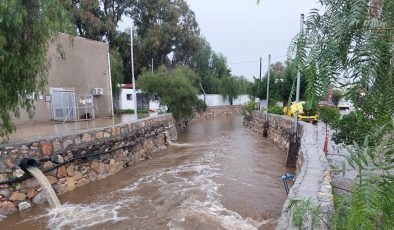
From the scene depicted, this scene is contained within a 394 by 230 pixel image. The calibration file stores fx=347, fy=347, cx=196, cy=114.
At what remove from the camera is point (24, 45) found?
7.62m

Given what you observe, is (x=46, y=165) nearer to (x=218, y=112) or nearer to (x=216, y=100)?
(x=218, y=112)

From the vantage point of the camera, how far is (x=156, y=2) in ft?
119

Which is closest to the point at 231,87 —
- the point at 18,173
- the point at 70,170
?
the point at 70,170

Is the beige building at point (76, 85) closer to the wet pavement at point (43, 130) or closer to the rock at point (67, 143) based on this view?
the wet pavement at point (43, 130)

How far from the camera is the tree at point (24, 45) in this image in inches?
278

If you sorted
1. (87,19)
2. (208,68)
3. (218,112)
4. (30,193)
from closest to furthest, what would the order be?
(30,193)
(87,19)
(218,112)
(208,68)

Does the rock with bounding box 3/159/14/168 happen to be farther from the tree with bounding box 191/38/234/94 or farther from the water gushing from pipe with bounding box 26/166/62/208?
the tree with bounding box 191/38/234/94

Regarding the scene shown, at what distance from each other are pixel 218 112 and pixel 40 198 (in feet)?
117

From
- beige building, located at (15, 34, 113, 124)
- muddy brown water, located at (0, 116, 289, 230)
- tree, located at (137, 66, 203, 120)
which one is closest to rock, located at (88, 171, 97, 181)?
muddy brown water, located at (0, 116, 289, 230)

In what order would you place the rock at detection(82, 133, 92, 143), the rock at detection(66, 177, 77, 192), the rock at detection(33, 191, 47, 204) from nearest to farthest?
the rock at detection(33, 191, 47, 204) < the rock at detection(66, 177, 77, 192) < the rock at detection(82, 133, 92, 143)

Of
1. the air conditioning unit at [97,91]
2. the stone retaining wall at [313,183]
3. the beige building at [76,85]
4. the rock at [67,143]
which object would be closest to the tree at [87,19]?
the beige building at [76,85]

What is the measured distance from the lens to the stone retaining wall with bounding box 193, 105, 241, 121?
39000 millimetres

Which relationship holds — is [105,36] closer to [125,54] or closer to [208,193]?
[125,54]

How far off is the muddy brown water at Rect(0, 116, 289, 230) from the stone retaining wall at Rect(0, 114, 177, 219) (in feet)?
1.06
